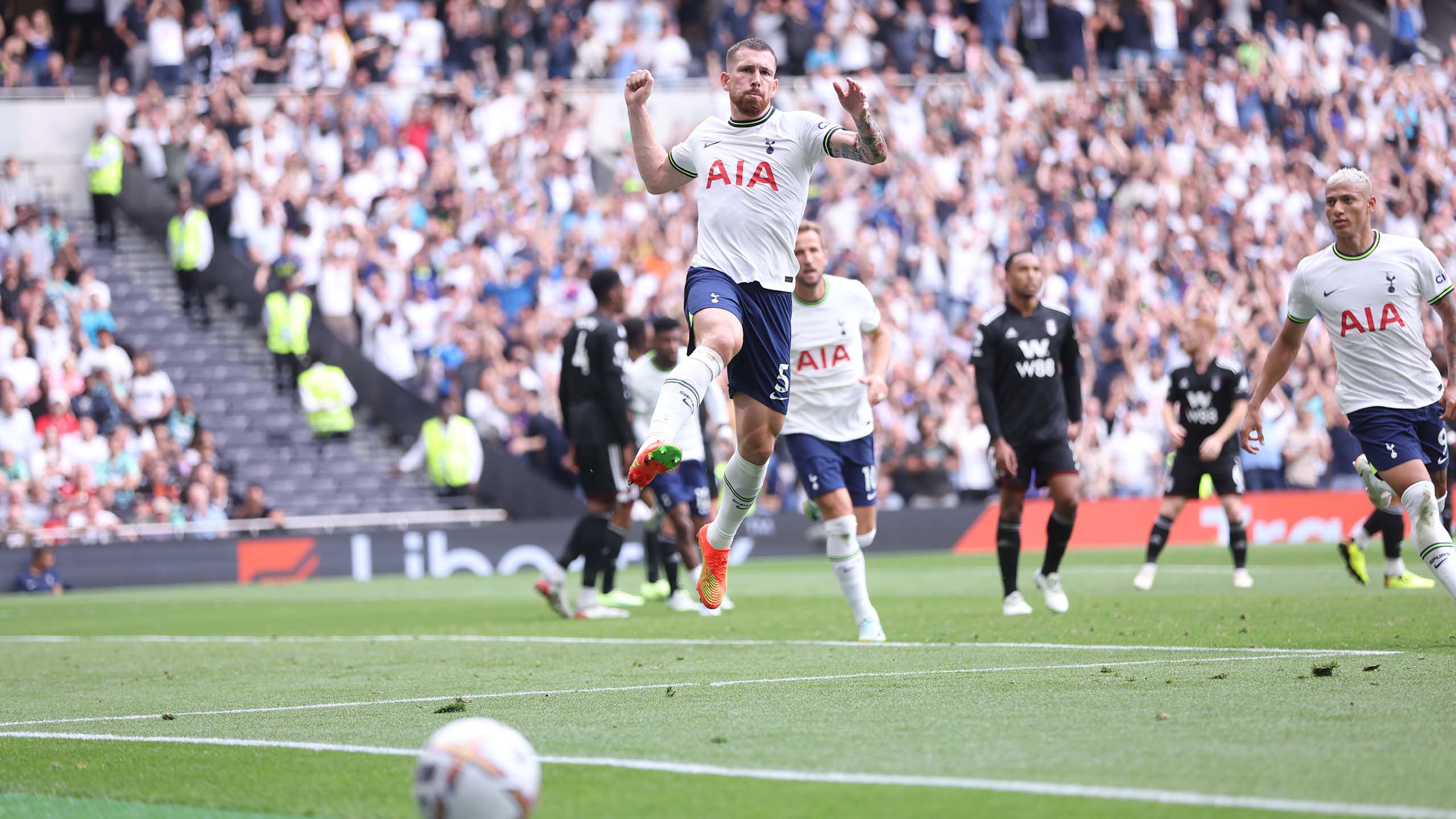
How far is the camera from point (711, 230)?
8688 mm

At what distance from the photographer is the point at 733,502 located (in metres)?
9.41

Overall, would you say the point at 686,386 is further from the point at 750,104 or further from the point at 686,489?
the point at 686,489

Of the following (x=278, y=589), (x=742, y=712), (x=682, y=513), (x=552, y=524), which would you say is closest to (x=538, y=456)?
(x=552, y=524)

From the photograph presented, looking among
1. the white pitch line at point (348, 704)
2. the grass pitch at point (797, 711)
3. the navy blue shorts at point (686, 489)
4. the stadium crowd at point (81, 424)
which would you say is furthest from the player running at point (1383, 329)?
the stadium crowd at point (81, 424)

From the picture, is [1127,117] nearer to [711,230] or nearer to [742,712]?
[711,230]

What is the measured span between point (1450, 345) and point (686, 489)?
722 centimetres

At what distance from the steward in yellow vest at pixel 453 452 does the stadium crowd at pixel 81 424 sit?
7.88 feet

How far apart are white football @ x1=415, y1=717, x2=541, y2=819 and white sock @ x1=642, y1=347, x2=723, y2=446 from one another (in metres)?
3.52

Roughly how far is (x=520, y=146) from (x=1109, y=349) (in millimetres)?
9941

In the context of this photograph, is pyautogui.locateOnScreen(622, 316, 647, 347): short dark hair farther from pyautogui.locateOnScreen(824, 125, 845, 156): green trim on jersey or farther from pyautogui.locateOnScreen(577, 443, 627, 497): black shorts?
pyautogui.locateOnScreen(824, 125, 845, 156): green trim on jersey

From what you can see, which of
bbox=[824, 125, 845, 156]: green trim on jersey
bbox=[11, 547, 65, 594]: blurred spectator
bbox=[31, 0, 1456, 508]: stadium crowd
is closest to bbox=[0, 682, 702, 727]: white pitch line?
bbox=[824, 125, 845, 156]: green trim on jersey

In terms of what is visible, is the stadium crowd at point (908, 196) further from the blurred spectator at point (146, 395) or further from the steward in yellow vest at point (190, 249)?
the blurred spectator at point (146, 395)

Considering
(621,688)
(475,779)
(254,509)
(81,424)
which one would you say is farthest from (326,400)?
(475,779)

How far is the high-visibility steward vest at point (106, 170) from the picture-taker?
25.6 m
